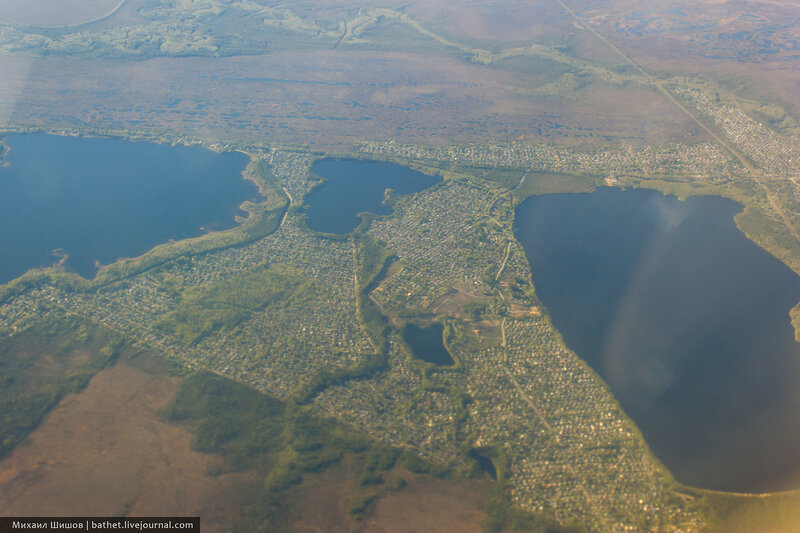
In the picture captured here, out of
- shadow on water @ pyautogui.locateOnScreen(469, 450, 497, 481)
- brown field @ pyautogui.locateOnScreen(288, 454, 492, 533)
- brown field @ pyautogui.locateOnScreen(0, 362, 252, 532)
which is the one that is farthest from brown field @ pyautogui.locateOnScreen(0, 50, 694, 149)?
brown field @ pyautogui.locateOnScreen(288, 454, 492, 533)

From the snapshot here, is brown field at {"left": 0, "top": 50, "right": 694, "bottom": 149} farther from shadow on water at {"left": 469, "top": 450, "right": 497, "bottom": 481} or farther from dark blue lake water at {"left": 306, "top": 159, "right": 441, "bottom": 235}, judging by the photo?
shadow on water at {"left": 469, "top": 450, "right": 497, "bottom": 481}

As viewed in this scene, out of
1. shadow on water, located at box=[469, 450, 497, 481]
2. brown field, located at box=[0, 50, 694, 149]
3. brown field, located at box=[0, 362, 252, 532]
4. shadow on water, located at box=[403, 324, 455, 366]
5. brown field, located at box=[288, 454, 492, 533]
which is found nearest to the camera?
brown field, located at box=[288, 454, 492, 533]

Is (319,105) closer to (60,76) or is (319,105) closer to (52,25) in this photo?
(60,76)

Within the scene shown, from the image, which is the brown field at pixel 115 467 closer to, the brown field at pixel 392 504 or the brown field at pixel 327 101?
the brown field at pixel 392 504

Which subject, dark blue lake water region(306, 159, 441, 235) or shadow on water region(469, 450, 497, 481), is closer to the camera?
shadow on water region(469, 450, 497, 481)

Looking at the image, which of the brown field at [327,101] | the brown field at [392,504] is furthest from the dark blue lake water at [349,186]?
the brown field at [392,504]

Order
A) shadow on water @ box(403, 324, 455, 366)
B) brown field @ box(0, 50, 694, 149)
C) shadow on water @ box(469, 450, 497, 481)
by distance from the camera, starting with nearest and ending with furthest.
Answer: shadow on water @ box(469, 450, 497, 481)
shadow on water @ box(403, 324, 455, 366)
brown field @ box(0, 50, 694, 149)

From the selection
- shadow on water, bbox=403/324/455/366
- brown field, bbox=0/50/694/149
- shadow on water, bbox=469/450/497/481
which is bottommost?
shadow on water, bbox=469/450/497/481

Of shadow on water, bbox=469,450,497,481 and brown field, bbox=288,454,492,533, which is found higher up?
shadow on water, bbox=469,450,497,481
